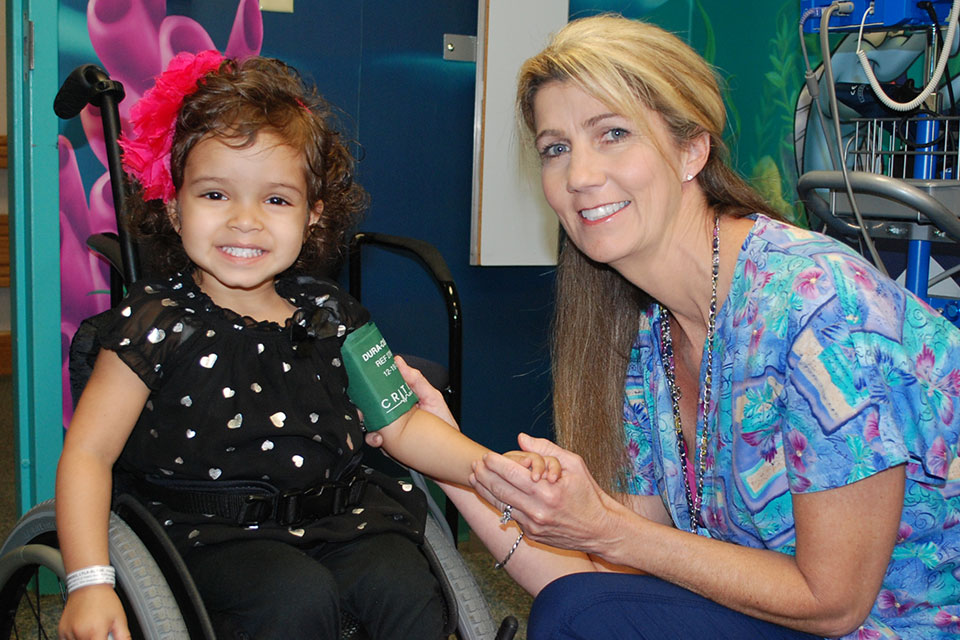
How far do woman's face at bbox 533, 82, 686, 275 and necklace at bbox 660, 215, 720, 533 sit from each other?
92mm

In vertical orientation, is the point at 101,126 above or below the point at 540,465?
above

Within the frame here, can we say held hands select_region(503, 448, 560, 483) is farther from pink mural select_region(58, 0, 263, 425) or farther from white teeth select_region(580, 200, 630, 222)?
pink mural select_region(58, 0, 263, 425)

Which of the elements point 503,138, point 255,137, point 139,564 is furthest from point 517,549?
point 503,138

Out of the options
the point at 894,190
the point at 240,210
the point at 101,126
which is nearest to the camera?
the point at 240,210

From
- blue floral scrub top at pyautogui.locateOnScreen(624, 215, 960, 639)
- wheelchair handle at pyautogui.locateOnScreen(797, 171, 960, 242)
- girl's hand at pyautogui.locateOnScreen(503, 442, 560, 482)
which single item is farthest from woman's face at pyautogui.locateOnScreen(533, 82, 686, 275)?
wheelchair handle at pyautogui.locateOnScreen(797, 171, 960, 242)

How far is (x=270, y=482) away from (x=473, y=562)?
157cm

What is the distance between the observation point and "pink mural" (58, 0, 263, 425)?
7.53 ft

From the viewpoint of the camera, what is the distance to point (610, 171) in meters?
1.26

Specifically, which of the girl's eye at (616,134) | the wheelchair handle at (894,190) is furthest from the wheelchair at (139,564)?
the wheelchair handle at (894,190)

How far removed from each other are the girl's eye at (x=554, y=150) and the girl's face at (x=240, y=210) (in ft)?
1.16

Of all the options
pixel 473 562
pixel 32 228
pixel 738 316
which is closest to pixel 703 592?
pixel 738 316

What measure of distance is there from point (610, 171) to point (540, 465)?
0.41 m

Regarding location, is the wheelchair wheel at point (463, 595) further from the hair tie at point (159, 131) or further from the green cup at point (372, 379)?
the hair tie at point (159, 131)

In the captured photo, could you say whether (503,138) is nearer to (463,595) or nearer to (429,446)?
(429,446)
